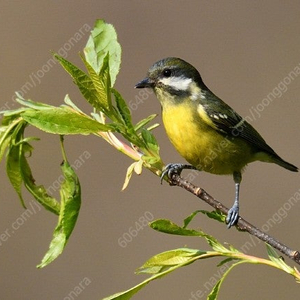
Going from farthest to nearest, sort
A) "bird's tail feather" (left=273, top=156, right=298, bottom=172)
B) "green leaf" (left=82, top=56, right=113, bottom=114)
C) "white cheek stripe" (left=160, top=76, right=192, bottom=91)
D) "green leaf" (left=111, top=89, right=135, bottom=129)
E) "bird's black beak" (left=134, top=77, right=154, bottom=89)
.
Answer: "bird's tail feather" (left=273, top=156, right=298, bottom=172)
"white cheek stripe" (left=160, top=76, right=192, bottom=91)
"bird's black beak" (left=134, top=77, right=154, bottom=89)
"green leaf" (left=111, top=89, right=135, bottom=129)
"green leaf" (left=82, top=56, right=113, bottom=114)

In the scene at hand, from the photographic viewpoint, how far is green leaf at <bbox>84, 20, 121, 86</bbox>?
7.82 feet

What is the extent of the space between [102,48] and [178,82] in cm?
202

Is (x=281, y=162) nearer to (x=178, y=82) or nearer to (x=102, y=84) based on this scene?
(x=178, y=82)

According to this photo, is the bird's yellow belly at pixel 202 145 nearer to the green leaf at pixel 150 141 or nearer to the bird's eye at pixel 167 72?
the bird's eye at pixel 167 72

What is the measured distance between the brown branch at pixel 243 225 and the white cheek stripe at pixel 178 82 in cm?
206

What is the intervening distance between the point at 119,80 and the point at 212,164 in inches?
176

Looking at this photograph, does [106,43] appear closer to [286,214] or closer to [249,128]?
[249,128]

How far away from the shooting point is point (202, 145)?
4086 millimetres

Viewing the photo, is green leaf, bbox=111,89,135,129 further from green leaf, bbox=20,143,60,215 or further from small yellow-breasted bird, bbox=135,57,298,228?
small yellow-breasted bird, bbox=135,57,298,228

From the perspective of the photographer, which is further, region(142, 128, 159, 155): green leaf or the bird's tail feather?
the bird's tail feather

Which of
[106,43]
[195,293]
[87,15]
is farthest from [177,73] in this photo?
[87,15]

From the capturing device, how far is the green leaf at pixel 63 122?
2096 millimetres

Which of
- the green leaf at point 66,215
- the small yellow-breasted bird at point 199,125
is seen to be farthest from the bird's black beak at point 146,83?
the green leaf at point 66,215

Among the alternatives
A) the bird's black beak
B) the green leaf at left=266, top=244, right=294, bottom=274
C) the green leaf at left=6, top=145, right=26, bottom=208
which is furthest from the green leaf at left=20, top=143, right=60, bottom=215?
the bird's black beak
